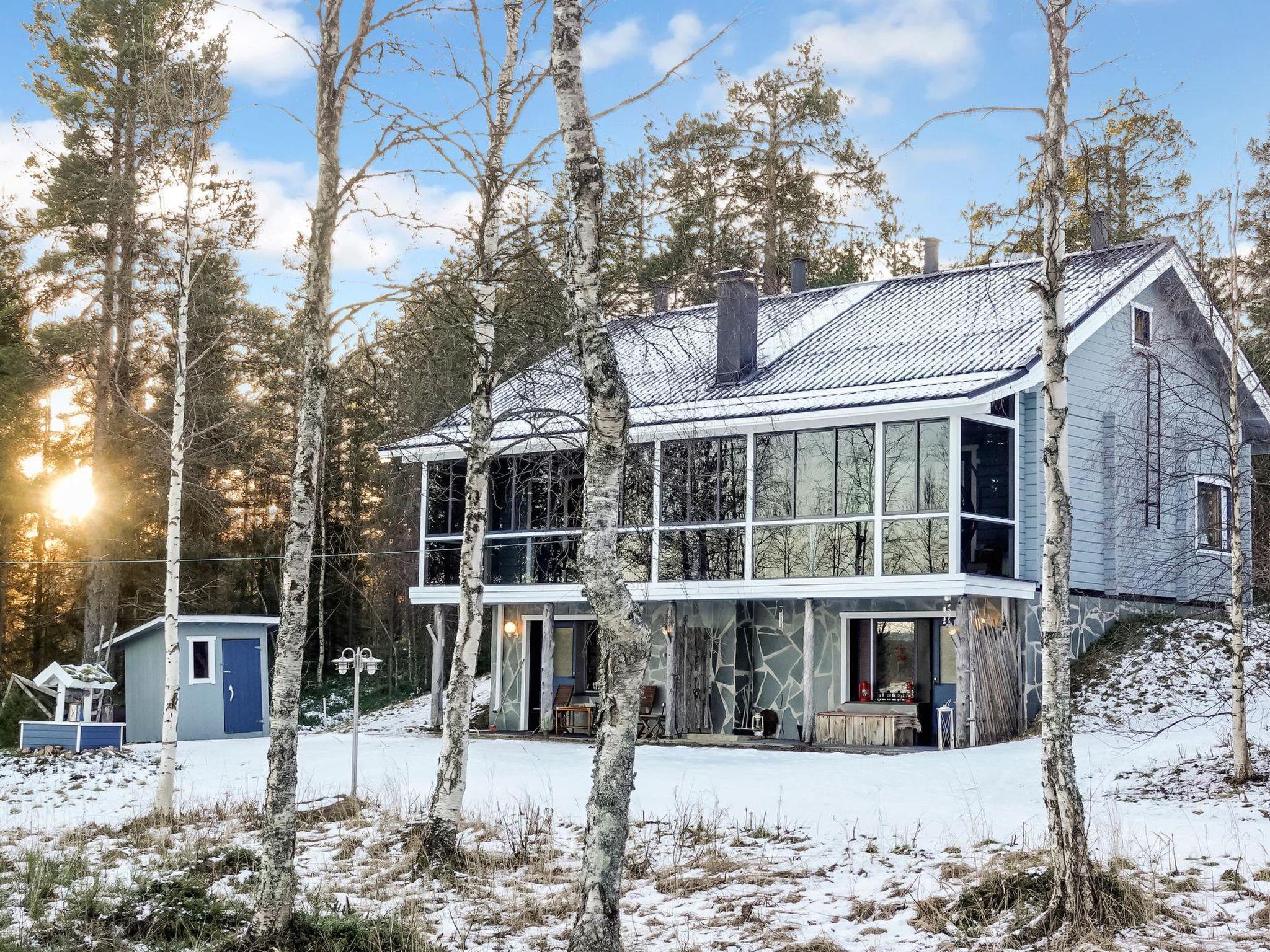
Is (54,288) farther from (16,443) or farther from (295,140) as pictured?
(295,140)

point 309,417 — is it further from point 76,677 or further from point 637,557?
point 76,677

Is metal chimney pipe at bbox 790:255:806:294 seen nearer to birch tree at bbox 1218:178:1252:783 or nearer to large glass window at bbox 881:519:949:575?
large glass window at bbox 881:519:949:575

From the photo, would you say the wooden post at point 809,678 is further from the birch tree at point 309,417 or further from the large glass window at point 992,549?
the birch tree at point 309,417

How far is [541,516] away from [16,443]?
15208mm

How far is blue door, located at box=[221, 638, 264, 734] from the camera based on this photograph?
951 inches

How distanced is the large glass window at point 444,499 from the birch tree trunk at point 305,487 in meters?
12.9

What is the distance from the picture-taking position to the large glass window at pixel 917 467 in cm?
1742

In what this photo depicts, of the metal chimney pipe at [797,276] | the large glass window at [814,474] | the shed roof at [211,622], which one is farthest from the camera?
the metal chimney pipe at [797,276]

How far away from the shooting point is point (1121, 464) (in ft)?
65.8

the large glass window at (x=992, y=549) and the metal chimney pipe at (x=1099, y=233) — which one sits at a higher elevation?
the metal chimney pipe at (x=1099, y=233)

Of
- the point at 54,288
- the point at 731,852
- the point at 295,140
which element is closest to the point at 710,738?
the point at 731,852

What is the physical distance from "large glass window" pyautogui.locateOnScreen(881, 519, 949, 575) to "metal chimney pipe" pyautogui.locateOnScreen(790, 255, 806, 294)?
7.91 m

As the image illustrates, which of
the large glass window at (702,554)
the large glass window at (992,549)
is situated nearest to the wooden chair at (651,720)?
the large glass window at (702,554)

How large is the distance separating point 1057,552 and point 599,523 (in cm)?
300
